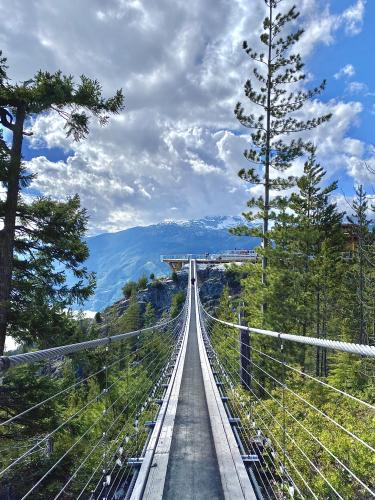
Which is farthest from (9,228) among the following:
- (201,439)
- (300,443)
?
(300,443)

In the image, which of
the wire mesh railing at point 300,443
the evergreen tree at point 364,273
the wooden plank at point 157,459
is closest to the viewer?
the wire mesh railing at point 300,443

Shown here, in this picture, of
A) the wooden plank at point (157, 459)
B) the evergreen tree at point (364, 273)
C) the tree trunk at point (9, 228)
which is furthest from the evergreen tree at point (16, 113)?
the evergreen tree at point (364, 273)

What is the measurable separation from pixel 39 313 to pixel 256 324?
8.62m

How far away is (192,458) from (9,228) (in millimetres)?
5808

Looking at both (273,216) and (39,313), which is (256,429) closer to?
(39,313)

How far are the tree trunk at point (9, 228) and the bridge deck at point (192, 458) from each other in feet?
12.1

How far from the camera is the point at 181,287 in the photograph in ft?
144

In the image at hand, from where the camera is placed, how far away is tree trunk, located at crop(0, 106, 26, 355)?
6609mm

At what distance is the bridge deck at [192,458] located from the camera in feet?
8.25

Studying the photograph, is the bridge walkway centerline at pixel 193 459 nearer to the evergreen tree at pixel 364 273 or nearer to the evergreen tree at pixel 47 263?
the evergreen tree at pixel 47 263

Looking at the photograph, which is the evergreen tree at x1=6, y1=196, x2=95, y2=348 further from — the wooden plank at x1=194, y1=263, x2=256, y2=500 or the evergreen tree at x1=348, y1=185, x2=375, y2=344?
the evergreen tree at x1=348, y1=185, x2=375, y2=344

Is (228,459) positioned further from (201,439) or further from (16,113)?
(16,113)

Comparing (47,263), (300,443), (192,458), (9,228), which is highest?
(9,228)

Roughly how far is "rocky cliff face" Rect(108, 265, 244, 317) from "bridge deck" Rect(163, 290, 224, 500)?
35.0 metres
